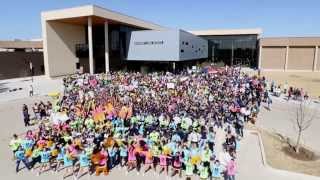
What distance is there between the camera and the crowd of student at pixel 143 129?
10766 mm

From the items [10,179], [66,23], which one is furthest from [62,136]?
[66,23]

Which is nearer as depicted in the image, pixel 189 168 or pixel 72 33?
pixel 189 168

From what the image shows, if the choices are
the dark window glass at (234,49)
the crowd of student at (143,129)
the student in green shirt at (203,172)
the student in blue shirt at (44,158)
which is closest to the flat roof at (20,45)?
the dark window glass at (234,49)

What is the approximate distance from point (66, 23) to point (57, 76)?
8.39 meters

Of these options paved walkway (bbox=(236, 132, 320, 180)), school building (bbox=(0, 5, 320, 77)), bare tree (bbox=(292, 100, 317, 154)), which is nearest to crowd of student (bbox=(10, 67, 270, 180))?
paved walkway (bbox=(236, 132, 320, 180))

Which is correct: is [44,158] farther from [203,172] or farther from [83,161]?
[203,172]

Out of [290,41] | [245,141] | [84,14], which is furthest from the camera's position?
[290,41]

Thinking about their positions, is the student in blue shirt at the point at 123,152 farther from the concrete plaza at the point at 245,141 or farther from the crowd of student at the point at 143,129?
the concrete plaza at the point at 245,141

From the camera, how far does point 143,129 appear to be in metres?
14.4

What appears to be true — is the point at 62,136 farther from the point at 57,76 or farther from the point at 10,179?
the point at 57,76

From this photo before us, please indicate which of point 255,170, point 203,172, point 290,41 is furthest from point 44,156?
point 290,41

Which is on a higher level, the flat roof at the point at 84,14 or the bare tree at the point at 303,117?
the flat roof at the point at 84,14

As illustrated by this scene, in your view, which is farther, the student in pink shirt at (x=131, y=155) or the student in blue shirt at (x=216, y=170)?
the student in pink shirt at (x=131, y=155)

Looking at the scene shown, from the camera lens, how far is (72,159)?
35.3 feet
